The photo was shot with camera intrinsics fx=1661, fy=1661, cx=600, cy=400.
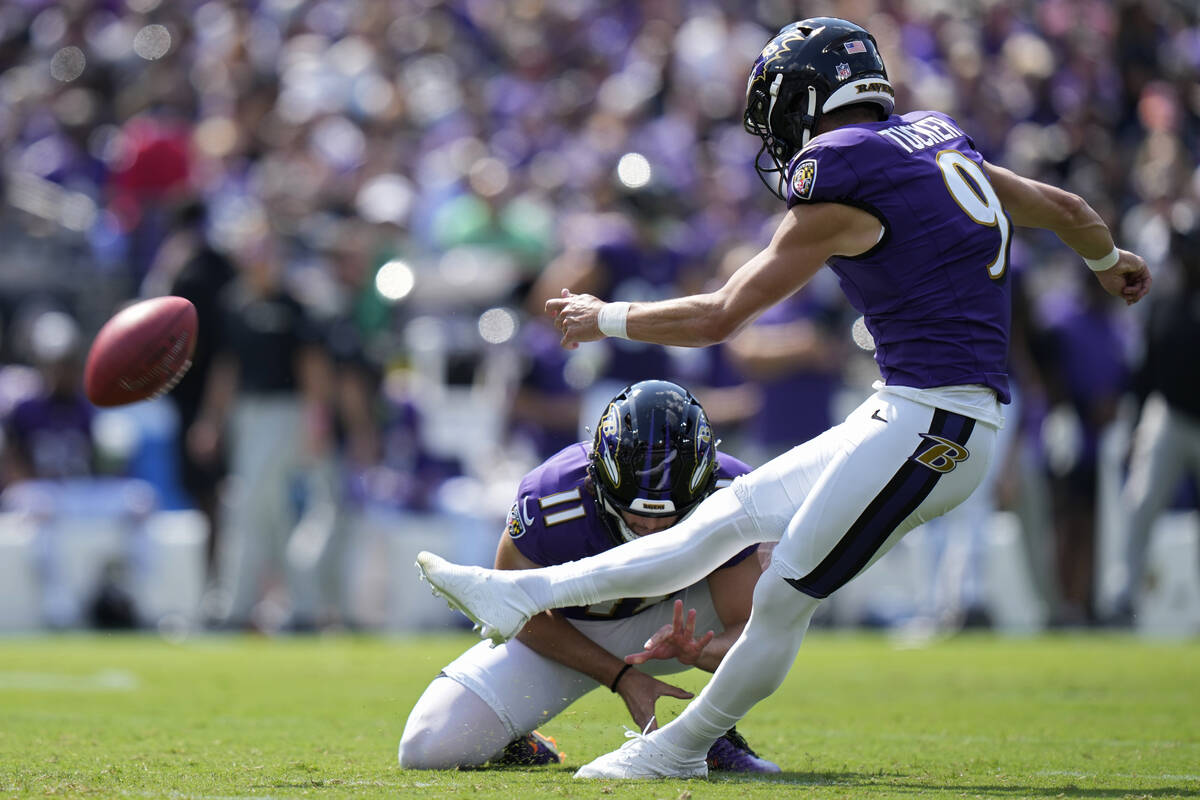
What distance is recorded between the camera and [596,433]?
183 inches

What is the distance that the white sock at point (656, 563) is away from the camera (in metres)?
4.30

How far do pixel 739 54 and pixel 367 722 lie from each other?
9604 mm

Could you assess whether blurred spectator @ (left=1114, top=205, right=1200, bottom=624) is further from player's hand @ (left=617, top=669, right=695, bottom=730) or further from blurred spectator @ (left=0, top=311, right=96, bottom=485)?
blurred spectator @ (left=0, top=311, right=96, bottom=485)

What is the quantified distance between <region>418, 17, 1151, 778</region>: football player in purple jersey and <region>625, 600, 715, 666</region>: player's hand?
0.10 m

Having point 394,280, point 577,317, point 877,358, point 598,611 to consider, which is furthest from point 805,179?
point 394,280

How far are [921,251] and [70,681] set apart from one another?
16.3 feet

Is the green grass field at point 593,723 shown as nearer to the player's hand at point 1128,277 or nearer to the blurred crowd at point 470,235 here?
the blurred crowd at point 470,235

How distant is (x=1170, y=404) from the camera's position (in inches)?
381

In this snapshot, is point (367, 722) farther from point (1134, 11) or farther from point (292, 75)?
point (1134, 11)

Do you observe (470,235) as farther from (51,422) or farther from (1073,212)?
(1073,212)

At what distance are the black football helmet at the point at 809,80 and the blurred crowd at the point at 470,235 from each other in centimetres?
474

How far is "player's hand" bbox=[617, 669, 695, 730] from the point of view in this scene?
14.8 feet

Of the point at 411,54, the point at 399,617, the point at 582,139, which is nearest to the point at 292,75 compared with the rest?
the point at 411,54

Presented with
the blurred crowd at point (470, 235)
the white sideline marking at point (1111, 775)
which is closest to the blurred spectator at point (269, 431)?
the blurred crowd at point (470, 235)
